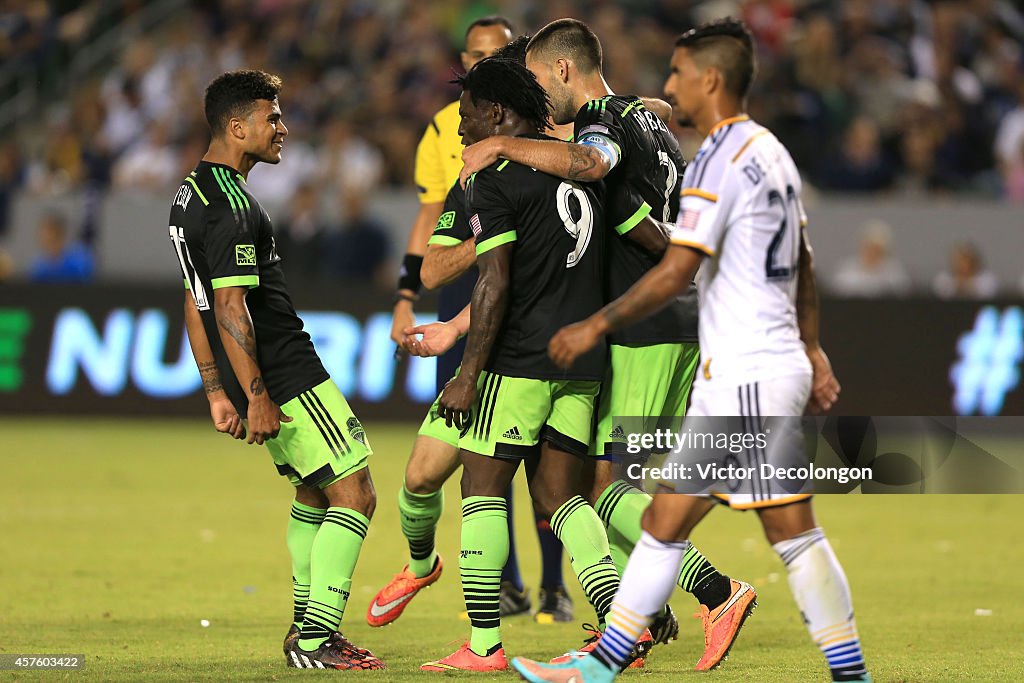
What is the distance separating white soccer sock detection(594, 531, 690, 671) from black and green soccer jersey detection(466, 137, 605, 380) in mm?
1111

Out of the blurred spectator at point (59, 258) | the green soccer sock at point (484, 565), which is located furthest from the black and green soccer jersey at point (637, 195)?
the blurred spectator at point (59, 258)

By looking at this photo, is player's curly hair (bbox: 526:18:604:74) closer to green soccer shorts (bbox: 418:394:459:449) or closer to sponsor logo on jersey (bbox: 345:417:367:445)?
green soccer shorts (bbox: 418:394:459:449)

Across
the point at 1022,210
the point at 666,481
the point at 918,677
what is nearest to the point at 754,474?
the point at 666,481

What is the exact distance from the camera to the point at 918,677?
5.84 metres

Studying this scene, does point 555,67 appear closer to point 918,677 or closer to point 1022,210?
point 918,677

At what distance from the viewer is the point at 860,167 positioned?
16359 mm

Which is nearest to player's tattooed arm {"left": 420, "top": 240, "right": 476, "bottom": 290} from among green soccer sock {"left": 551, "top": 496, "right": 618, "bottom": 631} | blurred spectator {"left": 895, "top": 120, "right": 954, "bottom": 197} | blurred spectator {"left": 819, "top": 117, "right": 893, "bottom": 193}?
green soccer sock {"left": 551, "top": 496, "right": 618, "bottom": 631}

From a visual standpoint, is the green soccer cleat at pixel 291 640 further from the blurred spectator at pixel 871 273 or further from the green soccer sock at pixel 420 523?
the blurred spectator at pixel 871 273

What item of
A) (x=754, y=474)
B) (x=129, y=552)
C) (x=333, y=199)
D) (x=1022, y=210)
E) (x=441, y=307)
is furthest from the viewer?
(x=333, y=199)

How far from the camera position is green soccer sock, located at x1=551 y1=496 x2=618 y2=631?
6.01m

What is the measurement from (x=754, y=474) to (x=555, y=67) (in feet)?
7.24

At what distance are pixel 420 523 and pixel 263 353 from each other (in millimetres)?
1098

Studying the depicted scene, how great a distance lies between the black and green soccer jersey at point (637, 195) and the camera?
619 centimetres

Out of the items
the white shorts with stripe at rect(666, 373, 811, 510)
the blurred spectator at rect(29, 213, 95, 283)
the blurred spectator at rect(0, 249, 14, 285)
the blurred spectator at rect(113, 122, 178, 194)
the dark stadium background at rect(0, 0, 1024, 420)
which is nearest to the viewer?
the white shorts with stripe at rect(666, 373, 811, 510)
